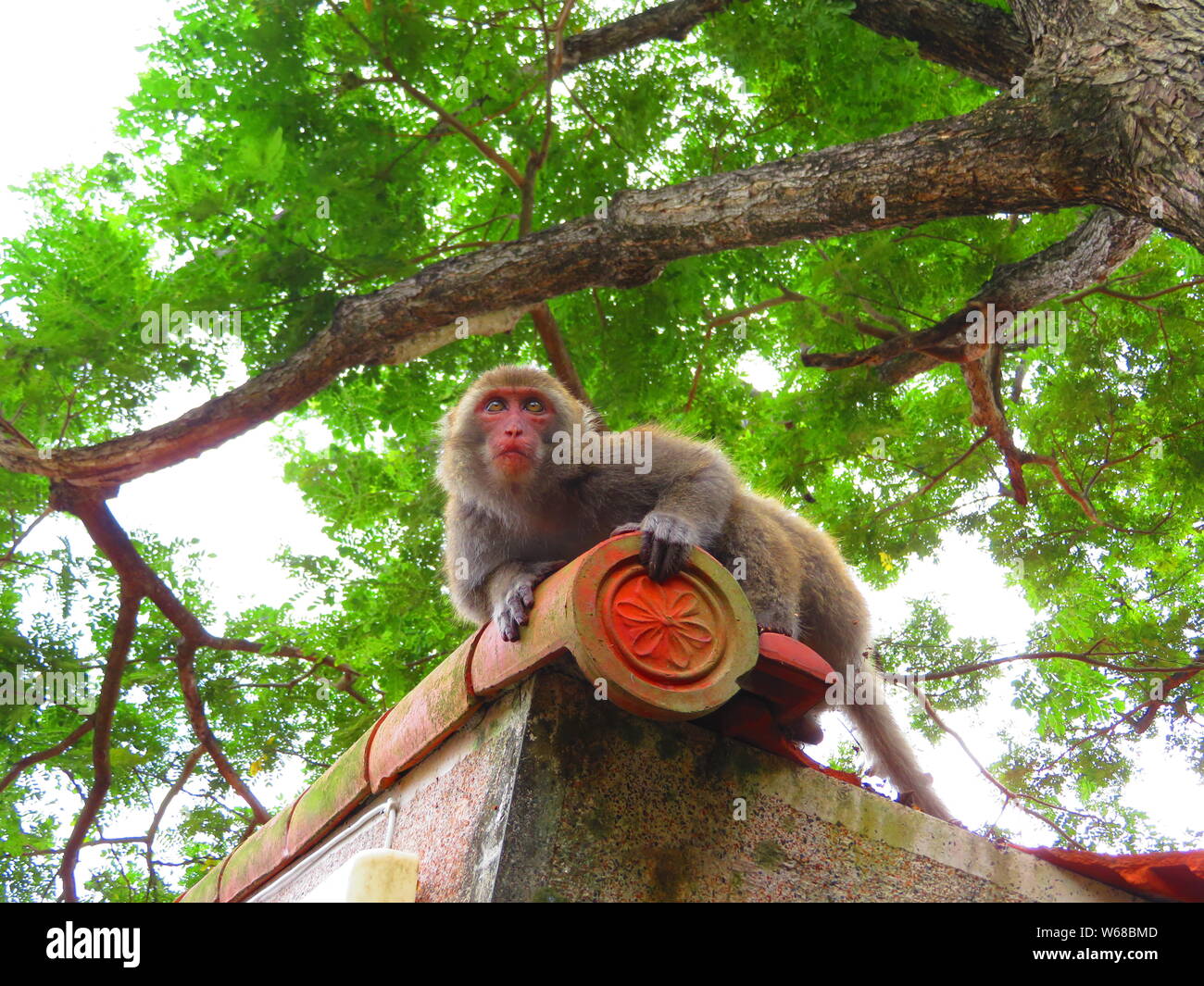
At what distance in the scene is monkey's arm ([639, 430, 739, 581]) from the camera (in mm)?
2561

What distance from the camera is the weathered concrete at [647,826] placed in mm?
2361

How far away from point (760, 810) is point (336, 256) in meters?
4.78

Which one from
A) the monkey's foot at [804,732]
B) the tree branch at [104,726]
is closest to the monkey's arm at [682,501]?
the monkey's foot at [804,732]

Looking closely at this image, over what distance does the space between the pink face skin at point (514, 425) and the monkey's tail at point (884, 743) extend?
157cm

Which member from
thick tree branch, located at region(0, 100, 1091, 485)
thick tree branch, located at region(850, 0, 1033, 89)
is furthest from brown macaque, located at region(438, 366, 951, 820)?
thick tree branch, located at region(850, 0, 1033, 89)

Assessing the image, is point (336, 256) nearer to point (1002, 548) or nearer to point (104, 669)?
point (104, 669)

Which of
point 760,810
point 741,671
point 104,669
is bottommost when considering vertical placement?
point 760,810

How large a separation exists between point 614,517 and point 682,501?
45 centimetres

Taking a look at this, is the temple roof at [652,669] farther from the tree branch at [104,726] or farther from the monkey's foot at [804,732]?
the tree branch at [104,726]

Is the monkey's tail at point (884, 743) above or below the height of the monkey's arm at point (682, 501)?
below

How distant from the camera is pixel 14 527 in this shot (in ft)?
24.3

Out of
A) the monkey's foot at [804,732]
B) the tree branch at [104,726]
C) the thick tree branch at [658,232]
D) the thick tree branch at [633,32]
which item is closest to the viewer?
the monkey's foot at [804,732]
